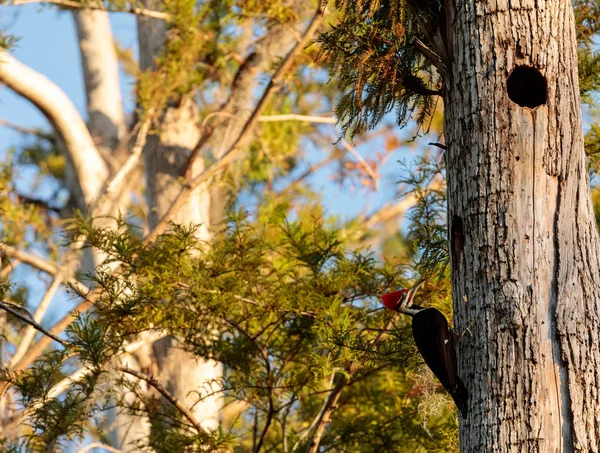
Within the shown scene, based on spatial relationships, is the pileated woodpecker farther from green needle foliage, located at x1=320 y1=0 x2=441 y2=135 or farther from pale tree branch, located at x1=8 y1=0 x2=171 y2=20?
pale tree branch, located at x1=8 y1=0 x2=171 y2=20

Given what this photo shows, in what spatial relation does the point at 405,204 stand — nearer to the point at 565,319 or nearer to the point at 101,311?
the point at 101,311

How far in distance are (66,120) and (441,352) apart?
16.4 feet

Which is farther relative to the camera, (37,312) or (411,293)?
(37,312)

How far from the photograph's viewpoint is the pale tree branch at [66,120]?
6.66m

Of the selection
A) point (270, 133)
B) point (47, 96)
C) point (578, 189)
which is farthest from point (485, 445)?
point (270, 133)

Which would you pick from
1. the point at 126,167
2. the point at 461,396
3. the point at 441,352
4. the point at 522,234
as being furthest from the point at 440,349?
the point at 126,167

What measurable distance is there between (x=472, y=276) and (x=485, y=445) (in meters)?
0.63

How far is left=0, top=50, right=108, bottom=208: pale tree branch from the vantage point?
666 centimetres

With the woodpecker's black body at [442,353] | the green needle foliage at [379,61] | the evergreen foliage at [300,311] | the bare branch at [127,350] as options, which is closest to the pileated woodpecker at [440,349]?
the woodpecker's black body at [442,353]

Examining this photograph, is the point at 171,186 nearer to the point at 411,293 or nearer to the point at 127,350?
the point at 127,350

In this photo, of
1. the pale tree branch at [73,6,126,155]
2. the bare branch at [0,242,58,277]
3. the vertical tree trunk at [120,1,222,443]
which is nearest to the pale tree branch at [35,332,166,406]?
the vertical tree trunk at [120,1,222,443]

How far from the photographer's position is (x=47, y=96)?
6969mm

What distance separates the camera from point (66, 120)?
7309 mm

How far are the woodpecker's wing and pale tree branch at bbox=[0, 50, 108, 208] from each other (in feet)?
12.5
